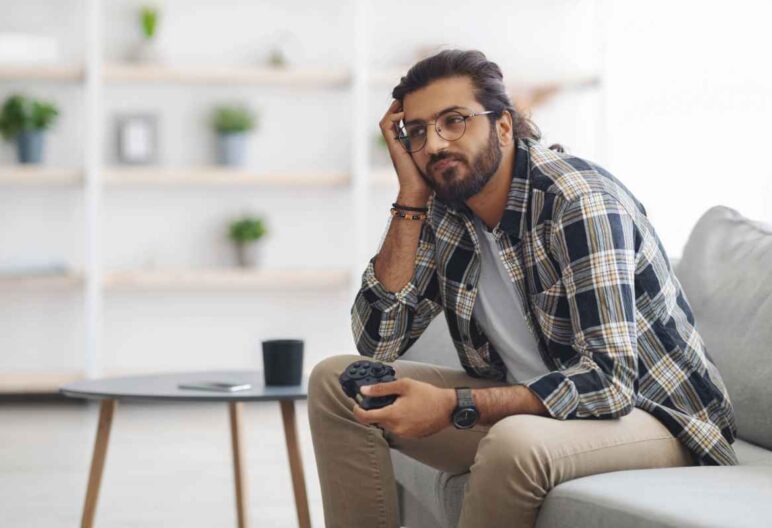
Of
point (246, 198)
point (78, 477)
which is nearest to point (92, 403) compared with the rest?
point (246, 198)

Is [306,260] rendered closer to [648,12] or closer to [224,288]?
[224,288]

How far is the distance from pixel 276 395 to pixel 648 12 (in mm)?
3475

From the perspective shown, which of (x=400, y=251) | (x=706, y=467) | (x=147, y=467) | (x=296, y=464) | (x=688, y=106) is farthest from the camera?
(x=688, y=106)

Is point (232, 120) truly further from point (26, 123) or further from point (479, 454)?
point (479, 454)

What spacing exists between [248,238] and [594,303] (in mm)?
3689

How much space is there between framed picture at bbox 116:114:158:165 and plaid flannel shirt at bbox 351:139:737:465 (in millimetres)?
3575

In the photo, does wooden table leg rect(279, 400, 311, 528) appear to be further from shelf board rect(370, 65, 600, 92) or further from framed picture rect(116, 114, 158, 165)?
framed picture rect(116, 114, 158, 165)

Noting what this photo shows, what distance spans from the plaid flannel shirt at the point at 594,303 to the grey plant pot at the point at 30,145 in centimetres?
358

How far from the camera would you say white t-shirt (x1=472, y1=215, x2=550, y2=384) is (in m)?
1.91

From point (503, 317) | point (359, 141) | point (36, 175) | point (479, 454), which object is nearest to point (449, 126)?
point (503, 317)

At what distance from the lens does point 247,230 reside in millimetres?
5195

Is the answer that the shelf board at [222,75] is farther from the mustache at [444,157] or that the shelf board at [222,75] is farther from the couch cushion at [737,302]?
the mustache at [444,157]

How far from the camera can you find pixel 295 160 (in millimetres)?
5473

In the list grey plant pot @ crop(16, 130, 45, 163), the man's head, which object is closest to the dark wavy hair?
the man's head
